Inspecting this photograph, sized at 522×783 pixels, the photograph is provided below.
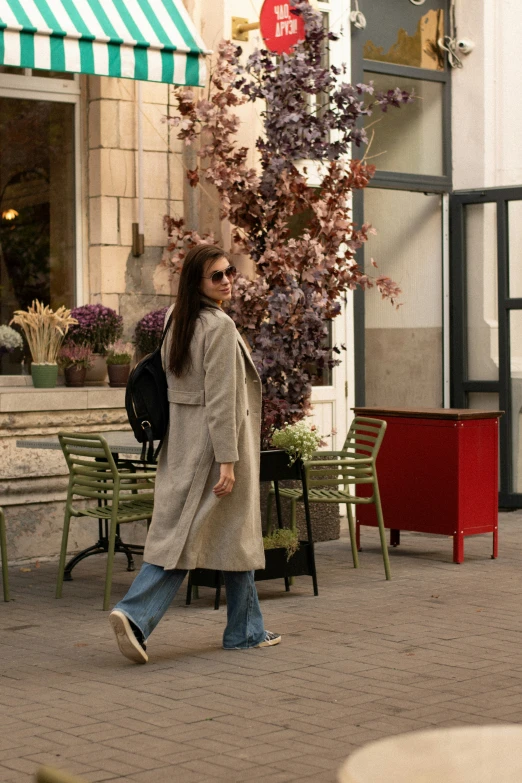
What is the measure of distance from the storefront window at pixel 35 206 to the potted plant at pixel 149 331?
58 cm

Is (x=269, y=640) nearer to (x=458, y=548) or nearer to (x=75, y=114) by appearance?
(x=458, y=548)

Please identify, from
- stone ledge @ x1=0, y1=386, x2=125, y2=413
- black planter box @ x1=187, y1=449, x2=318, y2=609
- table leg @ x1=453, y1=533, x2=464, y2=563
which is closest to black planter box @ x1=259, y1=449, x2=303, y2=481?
black planter box @ x1=187, y1=449, x2=318, y2=609

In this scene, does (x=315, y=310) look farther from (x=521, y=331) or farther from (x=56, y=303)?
(x=521, y=331)

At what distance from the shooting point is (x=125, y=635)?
5.83m

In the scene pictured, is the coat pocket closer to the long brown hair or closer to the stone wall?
the long brown hair

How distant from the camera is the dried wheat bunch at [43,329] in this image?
927 cm

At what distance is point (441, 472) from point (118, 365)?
2.48 meters

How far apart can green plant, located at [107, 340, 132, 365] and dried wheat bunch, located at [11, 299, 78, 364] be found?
1.36 ft

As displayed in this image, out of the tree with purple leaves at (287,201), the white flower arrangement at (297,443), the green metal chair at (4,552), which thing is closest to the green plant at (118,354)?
the tree with purple leaves at (287,201)

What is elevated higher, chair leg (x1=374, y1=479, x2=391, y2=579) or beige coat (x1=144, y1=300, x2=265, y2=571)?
beige coat (x1=144, y1=300, x2=265, y2=571)

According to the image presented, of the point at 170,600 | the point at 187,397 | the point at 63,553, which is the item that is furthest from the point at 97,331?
the point at 170,600

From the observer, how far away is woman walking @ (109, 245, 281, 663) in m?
5.93

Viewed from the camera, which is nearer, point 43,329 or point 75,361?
point 43,329

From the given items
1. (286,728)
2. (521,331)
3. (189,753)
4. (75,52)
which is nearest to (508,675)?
(286,728)
